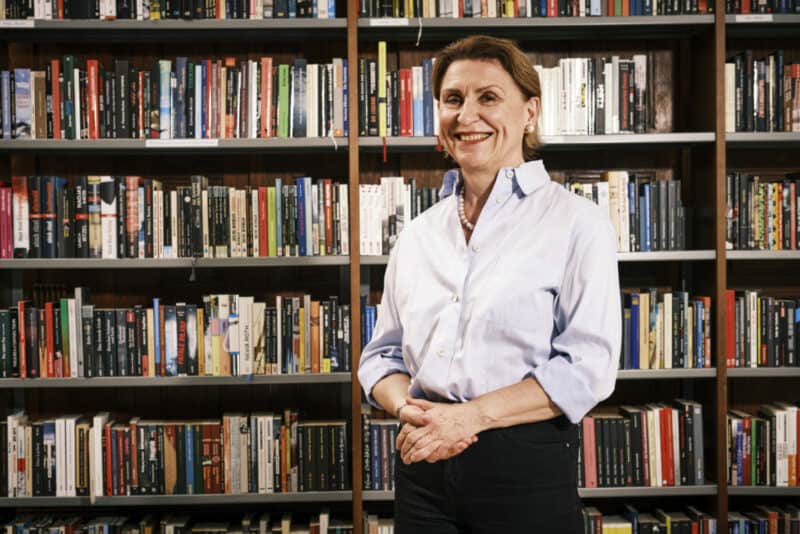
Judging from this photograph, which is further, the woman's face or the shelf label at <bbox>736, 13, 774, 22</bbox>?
the shelf label at <bbox>736, 13, 774, 22</bbox>

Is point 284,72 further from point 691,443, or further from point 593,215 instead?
point 691,443

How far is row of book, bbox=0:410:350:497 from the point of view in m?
2.51

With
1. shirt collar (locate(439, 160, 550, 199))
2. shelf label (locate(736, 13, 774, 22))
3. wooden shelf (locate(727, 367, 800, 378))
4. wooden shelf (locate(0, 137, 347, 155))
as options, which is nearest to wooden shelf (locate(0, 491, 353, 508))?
wooden shelf (locate(0, 137, 347, 155))

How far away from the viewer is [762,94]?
8.33 feet

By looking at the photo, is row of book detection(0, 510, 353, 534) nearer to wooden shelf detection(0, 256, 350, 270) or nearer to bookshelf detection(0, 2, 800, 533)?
bookshelf detection(0, 2, 800, 533)

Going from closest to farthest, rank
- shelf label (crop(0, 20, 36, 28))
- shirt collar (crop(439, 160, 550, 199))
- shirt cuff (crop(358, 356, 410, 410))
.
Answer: shirt collar (crop(439, 160, 550, 199)) → shirt cuff (crop(358, 356, 410, 410)) → shelf label (crop(0, 20, 36, 28))

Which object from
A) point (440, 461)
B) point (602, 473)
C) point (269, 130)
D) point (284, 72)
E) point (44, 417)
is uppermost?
point (284, 72)

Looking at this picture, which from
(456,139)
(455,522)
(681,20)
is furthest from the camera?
(681,20)

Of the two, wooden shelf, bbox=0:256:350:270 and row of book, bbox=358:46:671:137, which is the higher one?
row of book, bbox=358:46:671:137

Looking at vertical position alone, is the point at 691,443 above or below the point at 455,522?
below

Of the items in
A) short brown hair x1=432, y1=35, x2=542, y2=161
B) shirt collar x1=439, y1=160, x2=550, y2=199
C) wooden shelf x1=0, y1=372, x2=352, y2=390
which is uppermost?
short brown hair x1=432, y1=35, x2=542, y2=161

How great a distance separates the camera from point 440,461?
1138 mm

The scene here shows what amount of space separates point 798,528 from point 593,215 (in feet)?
6.77

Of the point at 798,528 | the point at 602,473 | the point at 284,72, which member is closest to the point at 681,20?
the point at 284,72
